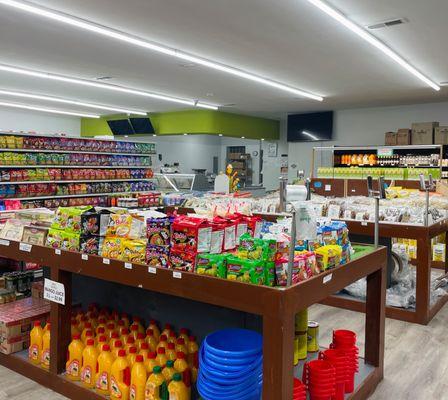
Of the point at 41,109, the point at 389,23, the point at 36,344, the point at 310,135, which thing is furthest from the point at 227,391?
the point at 41,109

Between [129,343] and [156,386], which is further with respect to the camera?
[129,343]

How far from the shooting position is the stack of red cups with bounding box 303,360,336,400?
8.49ft

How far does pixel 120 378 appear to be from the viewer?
2.71m

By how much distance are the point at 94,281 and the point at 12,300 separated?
0.87 m

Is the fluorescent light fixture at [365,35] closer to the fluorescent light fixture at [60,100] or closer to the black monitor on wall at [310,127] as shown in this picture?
the black monitor on wall at [310,127]

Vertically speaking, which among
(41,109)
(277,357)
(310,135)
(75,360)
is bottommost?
(75,360)

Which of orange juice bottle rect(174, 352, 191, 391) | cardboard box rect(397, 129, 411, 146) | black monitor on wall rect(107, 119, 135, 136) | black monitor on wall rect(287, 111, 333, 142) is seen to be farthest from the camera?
black monitor on wall rect(107, 119, 135, 136)

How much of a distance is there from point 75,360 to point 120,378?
0.45m

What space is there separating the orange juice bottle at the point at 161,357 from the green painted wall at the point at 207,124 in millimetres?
10928

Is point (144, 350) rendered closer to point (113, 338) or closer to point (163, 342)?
point (163, 342)

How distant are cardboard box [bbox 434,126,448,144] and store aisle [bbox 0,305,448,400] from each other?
6.49 meters

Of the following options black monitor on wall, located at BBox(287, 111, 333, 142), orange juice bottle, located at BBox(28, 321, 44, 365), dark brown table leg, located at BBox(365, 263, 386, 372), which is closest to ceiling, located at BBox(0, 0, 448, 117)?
black monitor on wall, located at BBox(287, 111, 333, 142)

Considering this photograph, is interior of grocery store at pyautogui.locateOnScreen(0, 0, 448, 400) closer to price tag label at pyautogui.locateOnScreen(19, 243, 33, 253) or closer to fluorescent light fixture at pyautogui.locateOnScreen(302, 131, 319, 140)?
price tag label at pyautogui.locateOnScreen(19, 243, 33, 253)

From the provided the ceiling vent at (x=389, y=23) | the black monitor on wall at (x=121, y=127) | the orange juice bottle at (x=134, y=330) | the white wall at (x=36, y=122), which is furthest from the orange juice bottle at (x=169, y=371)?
the white wall at (x=36, y=122)
